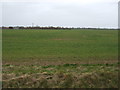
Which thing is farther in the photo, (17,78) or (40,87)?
(17,78)

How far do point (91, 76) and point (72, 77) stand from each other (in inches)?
30.9

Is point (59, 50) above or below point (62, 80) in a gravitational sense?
above

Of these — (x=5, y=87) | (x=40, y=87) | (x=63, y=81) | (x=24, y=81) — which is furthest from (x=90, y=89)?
(x=5, y=87)

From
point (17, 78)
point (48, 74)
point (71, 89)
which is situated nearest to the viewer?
point (71, 89)

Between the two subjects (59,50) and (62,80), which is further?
(59,50)

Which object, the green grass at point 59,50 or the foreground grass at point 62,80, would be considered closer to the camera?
the foreground grass at point 62,80

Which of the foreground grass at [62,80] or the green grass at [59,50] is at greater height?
the green grass at [59,50]

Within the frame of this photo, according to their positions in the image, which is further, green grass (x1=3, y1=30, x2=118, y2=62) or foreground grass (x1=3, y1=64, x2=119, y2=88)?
green grass (x1=3, y1=30, x2=118, y2=62)

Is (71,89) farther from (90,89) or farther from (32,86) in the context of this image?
(32,86)

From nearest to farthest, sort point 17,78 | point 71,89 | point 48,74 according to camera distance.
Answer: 1. point 71,89
2. point 17,78
3. point 48,74

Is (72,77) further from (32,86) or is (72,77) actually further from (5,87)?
(5,87)

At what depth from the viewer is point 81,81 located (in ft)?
24.8

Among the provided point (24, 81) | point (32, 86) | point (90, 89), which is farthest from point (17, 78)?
point (90, 89)

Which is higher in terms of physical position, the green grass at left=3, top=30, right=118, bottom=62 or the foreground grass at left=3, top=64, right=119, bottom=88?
the green grass at left=3, top=30, right=118, bottom=62
